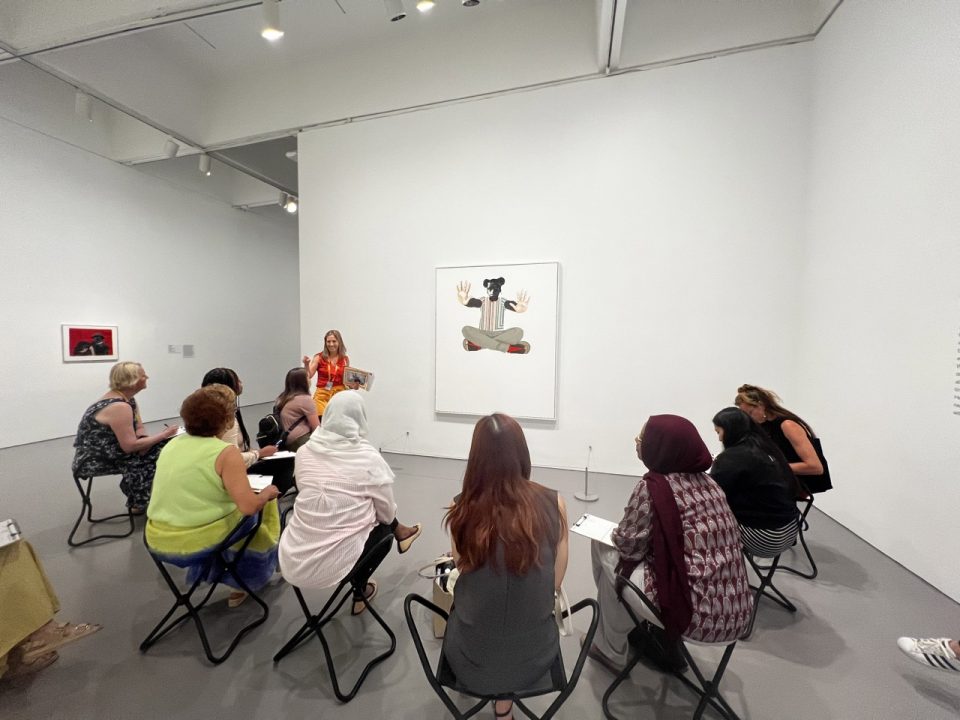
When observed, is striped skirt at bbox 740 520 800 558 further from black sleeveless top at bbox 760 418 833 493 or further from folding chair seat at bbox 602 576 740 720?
folding chair seat at bbox 602 576 740 720

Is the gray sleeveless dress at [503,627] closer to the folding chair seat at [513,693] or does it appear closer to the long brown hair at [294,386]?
the folding chair seat at [513,693]

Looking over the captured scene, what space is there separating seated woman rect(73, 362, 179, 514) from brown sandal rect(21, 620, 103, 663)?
1.24 metres

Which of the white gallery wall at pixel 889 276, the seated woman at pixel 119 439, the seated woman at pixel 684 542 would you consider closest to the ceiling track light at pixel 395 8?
the seated woman at pixel 119 439

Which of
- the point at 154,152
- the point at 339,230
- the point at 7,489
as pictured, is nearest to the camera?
the point at 7,489

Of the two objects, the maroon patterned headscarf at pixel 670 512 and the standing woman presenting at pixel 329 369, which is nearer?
the maroon patterned headscarf at pixel 670 512

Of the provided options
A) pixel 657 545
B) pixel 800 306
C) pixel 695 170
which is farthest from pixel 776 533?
pixel 695 170

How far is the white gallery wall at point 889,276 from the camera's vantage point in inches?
95.6

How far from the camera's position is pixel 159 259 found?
279 inches

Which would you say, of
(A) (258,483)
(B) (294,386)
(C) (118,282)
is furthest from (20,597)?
(C) (118,282)

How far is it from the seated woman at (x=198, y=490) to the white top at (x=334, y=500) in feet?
0.99

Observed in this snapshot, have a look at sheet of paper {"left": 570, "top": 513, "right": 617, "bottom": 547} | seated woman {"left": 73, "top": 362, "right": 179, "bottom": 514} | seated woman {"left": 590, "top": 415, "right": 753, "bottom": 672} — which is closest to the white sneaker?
seated woman {"left": 590, "top": 415, "right": 753, "bottom": 672}

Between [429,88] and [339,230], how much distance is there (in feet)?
7.02

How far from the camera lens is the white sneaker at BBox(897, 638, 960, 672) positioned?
5.72 feet

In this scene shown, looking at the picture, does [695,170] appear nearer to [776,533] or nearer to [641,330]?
[641,330]
